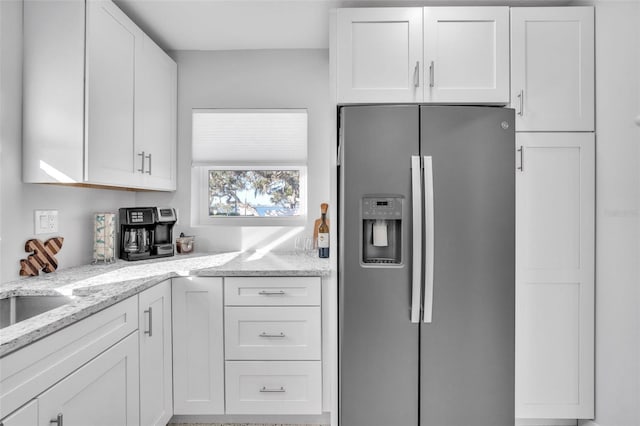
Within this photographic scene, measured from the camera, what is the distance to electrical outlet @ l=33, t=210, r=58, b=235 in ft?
5.95

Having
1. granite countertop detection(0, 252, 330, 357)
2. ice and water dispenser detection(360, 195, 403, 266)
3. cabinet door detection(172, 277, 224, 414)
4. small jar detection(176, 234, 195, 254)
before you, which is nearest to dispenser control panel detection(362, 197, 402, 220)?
ice and water dispenser detection(360, 195, 403, 266)

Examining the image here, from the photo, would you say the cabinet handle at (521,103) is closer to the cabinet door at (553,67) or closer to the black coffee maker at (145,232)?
the cabinet door at (553,67)

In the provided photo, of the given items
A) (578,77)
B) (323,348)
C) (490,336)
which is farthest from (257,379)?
(578,77)

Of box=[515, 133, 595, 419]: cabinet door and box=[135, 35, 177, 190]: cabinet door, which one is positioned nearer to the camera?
box=[515, 133, 595, 419]: cabinet door

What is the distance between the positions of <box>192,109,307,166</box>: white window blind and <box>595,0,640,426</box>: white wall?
68.8 inches

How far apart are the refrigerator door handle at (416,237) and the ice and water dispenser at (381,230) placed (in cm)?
7

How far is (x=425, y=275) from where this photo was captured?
5.55ft

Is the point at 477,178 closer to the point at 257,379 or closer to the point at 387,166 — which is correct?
the point at 387,166

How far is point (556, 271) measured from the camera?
74.7 inches

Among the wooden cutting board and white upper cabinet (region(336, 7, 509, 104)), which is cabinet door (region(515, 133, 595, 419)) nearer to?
white upper cabinet (region(336, 7, 509, 104))

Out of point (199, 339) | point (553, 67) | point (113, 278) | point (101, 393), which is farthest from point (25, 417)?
point (553, 67)

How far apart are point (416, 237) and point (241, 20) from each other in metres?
1.67

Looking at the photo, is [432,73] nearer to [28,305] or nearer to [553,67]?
[553,67]

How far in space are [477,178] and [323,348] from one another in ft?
3.93
